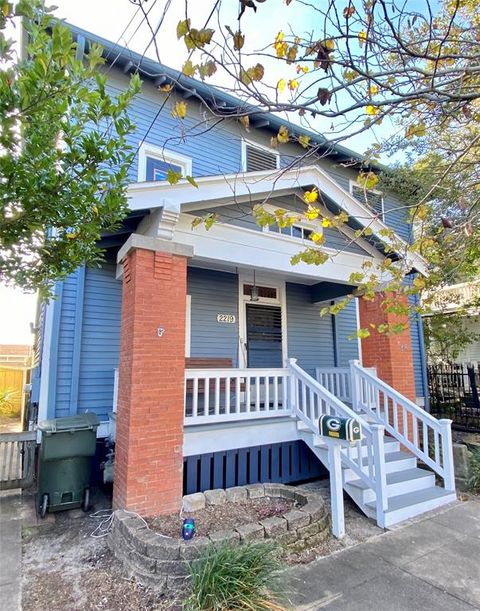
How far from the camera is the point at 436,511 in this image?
17.0 feet

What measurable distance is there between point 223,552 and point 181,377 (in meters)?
2.08

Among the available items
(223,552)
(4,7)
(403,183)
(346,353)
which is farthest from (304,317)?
(4,7)

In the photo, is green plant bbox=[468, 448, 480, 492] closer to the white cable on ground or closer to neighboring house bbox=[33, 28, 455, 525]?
neighboring house bbox=[33, 28, 455, 525]

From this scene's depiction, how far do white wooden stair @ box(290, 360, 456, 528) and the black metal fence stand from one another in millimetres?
3780

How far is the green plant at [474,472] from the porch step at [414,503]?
63cm

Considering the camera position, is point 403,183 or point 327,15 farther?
point 403,183

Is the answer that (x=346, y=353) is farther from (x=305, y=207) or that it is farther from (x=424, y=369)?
(x=305, y=207)

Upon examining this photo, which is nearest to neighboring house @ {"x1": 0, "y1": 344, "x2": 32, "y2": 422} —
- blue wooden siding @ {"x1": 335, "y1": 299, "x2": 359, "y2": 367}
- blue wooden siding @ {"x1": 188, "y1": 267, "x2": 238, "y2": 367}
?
blue wooden siding @ {"x1": 188, "y1": 267, "x2": 238, "y2": 367}

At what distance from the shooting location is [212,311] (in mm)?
7852

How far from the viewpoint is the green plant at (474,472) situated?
596 cm

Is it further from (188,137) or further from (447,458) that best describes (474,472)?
(188,137)

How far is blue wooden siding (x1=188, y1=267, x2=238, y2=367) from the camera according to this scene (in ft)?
25.1

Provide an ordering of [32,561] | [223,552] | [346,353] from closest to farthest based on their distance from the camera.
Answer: [223,552], [32,561], [346,353]

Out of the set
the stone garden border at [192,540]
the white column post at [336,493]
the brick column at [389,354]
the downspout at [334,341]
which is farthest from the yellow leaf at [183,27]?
the downspout at [334,341]
